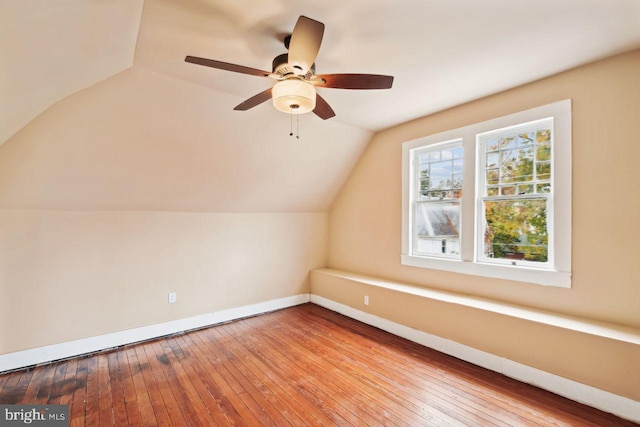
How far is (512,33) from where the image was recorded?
1943 millimetres

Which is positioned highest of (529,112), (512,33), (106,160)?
(512,33)

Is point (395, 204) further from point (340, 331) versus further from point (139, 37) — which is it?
point (139, 37)

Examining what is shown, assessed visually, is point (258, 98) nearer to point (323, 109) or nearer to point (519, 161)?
point (323, 109)

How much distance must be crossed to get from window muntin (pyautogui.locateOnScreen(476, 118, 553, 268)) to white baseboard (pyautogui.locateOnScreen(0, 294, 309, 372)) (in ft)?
10.1

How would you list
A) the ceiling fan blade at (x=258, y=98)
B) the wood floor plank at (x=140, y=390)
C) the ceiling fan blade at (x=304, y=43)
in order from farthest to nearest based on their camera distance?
the ceiling fan blade at (x=258, y=98)
the wood floor plank at (x=140, y=390)
the ceiling fan blade at (x=304, y=43)

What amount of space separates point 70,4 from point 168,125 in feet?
4.73

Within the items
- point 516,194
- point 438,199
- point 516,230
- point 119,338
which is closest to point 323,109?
point 438,199

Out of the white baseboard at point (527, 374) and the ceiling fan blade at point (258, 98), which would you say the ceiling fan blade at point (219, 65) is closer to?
the ceiling fan blade at point (258, 98)

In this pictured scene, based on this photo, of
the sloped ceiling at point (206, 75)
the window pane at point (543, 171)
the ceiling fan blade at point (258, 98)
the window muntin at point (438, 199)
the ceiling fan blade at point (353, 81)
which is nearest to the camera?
the sloped ceiling at point (206, 75)

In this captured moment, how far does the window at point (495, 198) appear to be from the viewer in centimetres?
254

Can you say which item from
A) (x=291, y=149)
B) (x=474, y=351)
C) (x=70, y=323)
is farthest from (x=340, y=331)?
(x=70, y=323)

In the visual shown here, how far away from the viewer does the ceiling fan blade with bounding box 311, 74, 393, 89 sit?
1855 mm

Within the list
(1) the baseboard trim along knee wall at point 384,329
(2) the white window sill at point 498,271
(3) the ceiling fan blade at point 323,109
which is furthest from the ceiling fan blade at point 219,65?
(1) the baseboard trim along knee wall at point 384,329

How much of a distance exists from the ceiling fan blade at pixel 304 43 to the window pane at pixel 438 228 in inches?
96.4
